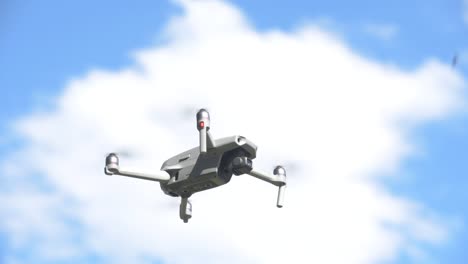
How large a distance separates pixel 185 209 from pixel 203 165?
4.21m

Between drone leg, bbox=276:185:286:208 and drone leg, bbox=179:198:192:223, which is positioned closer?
drone leg, bbox=179:198:192:223

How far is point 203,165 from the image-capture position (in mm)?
46938

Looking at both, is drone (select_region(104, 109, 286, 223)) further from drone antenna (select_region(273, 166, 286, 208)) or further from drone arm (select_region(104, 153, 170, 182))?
drone antenna (select_region(273, 166, 286, 208))

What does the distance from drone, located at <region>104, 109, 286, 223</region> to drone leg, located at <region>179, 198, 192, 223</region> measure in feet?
2.33

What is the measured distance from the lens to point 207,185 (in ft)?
156

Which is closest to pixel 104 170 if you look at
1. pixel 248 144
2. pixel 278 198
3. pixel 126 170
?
pixel 126 170

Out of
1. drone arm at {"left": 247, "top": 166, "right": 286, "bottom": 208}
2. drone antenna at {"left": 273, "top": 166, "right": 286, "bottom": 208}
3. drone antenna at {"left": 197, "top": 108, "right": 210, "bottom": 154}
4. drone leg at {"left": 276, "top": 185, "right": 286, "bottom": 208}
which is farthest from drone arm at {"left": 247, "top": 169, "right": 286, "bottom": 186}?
drone antenna at {"left": 197, "top": 108, "right": 210, "bottom": 154}

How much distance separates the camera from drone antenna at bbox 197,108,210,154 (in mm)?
45812

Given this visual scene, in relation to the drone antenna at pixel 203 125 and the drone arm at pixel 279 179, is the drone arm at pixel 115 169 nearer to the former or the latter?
the drone antenna at pixel 203 125

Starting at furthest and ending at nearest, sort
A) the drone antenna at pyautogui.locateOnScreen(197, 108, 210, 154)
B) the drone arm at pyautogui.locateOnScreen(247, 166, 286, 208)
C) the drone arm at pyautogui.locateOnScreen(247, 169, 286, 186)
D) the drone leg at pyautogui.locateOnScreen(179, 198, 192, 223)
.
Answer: the drone arm at pyautogui.locateOnScreen(247, 166, 286, 208), the drone arm at pyautogui.locateOnScreen(247, 169, 286, 186), the drone leg at pyautogui.locateOnScreen(179, 198, 192, 223), the drone antenna at pyautogui.locateOnScreen(197, 108, 210, 154)

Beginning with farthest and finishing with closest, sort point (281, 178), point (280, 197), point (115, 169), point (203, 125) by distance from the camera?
1. point (281, 178)
2. point (280, 197)
3. point (115, 169)
4. point (203, 125)

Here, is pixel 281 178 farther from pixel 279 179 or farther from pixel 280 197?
pixel 280 197

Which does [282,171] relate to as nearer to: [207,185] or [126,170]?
[207,185]

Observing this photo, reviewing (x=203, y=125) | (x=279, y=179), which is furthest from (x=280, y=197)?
(x=203, y=125)
